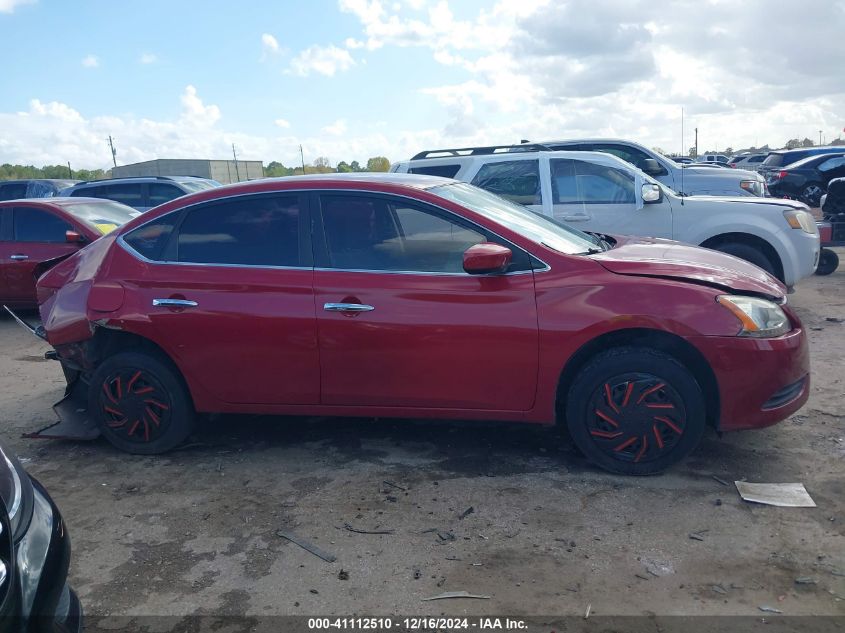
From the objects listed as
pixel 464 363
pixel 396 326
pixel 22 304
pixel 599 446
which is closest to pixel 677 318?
pixel 599 446

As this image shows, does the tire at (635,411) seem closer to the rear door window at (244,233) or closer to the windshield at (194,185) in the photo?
the rear door window at (244,233)

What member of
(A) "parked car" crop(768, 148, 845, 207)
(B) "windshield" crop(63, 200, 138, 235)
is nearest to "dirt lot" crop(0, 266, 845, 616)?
(B) "windshield" crop(63, 200, 138, 235)

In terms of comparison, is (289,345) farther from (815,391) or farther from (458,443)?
(815,391)

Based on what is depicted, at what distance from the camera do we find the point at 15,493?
2.55 metres

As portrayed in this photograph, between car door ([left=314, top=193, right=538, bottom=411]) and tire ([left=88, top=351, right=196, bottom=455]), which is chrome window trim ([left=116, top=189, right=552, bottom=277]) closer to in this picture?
car door ([left=314, top=193, right=538, bottom=411])

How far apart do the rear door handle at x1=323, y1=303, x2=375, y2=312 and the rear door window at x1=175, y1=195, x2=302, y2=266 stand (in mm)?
366

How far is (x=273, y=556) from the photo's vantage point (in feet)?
11.8

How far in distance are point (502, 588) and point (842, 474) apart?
2.19 metres

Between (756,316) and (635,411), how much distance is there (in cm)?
82

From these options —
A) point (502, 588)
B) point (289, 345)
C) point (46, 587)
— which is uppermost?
point (289, 345)

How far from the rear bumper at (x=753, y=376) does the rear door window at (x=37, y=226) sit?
26.5ft

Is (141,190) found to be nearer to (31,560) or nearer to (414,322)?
(414,322)

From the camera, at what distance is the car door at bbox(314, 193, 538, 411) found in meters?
4.24

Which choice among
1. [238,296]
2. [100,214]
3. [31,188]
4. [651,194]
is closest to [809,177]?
[651,194]
